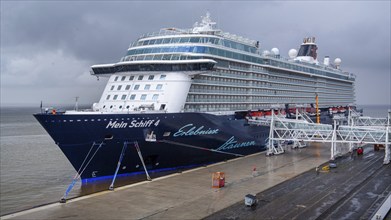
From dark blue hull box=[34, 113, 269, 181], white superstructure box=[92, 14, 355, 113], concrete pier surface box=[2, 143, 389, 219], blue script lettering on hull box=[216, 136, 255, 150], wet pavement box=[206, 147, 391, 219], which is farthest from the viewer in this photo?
blue script lettering on hull box=[216, 136, 255, 150]

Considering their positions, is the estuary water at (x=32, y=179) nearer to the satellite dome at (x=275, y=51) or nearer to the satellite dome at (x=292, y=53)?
the satellite dome at (x=275, y=51)

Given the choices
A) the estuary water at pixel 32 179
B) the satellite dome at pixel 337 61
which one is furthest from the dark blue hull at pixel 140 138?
the satellite dome at pixel 337 61

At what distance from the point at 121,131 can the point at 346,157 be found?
80.5ft

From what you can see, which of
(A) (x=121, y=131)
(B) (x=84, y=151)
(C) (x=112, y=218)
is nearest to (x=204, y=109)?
(A) (x=121, y=131)

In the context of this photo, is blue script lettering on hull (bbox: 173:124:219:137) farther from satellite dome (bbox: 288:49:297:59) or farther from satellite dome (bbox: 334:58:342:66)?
satellite dome (bbox: 334:58:342:66)

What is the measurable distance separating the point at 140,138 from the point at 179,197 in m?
5.77

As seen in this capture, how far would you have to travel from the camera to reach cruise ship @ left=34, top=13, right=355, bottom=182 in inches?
911

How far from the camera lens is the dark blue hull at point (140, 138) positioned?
22281mm

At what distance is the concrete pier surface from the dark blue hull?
5.56 feet

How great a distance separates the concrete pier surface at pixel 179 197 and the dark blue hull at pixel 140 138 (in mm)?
1694

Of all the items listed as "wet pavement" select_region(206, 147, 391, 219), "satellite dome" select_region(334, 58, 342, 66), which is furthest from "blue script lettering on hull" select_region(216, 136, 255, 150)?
"satellite dome" select_region(334, 58, 342, 66)

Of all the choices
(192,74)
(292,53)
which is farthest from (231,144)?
(292,53)

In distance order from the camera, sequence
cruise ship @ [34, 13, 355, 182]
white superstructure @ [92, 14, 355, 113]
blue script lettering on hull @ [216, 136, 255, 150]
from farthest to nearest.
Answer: blue script lettering on hull @ [216, 136, 255, 150], white superstructure @ [92, 14, 355, 113], cruise ship @ [34, 13, 355, 182]

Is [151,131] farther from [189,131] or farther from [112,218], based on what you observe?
[112,218]
